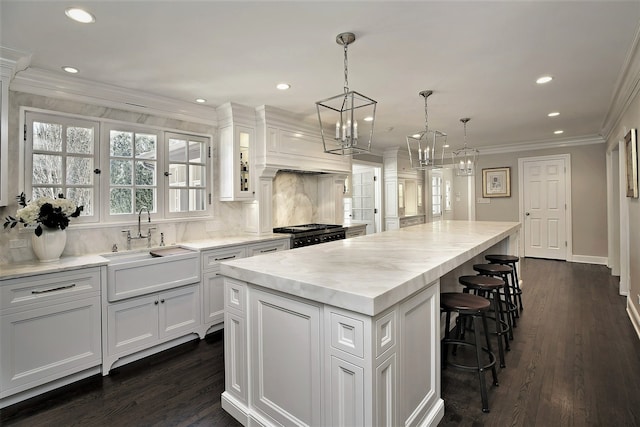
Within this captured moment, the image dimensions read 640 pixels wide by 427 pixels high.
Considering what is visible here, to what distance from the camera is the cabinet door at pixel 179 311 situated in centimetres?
287

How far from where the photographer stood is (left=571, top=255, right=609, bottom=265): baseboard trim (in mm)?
6021

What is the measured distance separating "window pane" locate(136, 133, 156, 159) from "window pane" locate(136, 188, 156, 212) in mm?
338

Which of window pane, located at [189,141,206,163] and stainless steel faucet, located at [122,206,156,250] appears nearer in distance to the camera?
stainless steel faucet, located at [122,206,156,250]

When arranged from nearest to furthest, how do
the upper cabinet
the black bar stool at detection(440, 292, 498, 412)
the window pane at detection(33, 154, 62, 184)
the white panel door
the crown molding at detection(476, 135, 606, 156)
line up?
the black bar stool at detection(440, 292, 498, 412) → the window pane at detection(33, 154, 62, 184) → the upper cabinet → the crown molding at detection(476, 135, 606, 156) → the white panel door

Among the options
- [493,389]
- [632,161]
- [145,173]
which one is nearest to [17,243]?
[145,173]

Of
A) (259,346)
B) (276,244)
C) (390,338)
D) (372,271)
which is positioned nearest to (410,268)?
(372,271)

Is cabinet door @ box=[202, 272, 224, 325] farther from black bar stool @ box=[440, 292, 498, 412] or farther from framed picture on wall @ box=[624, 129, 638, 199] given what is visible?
Answer: framed picture on wall @ box=[624, 129, 638, 199]

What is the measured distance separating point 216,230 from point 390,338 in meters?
2.92

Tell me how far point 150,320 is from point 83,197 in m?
1.26

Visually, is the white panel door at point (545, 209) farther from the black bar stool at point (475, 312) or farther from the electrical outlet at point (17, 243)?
the electrical outlet at point (17, 243)

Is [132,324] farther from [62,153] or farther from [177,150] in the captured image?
[177,150]

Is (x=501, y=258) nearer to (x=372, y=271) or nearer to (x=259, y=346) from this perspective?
(x=372, y=271)

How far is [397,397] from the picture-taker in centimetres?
146

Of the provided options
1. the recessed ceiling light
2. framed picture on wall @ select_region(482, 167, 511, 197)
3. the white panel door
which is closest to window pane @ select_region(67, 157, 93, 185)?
the recessed ceiling light
